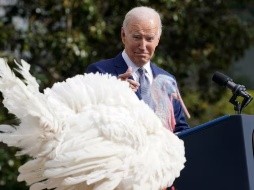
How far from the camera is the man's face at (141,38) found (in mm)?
5660

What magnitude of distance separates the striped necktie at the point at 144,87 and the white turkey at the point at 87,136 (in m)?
0.53

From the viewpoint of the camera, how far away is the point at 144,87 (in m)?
5.72

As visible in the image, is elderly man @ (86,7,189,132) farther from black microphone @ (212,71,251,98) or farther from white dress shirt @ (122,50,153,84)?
black microphone @ (212,71,251,98)

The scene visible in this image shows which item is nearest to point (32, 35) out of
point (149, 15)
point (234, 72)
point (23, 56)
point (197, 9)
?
point (23, 56)

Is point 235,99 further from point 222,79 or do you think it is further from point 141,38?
point 141,38

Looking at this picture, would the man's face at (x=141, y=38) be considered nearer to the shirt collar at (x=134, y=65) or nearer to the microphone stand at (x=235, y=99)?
the shirt collar at (x=134, y=65)

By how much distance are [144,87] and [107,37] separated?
5.34m

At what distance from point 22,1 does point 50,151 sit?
635 centimetres

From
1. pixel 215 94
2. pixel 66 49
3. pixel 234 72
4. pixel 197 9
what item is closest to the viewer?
pixel 66 49

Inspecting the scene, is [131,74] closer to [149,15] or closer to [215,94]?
[149,15]

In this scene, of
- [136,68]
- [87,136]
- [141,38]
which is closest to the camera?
[87,136]

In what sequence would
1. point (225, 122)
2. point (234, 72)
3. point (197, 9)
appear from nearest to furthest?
point (225, 122) < point (197, 9) < point (234, 72)

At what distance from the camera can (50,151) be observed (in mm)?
4785

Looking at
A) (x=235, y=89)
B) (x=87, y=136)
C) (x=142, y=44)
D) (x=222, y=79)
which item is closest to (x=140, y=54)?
(x=142, y=44)
